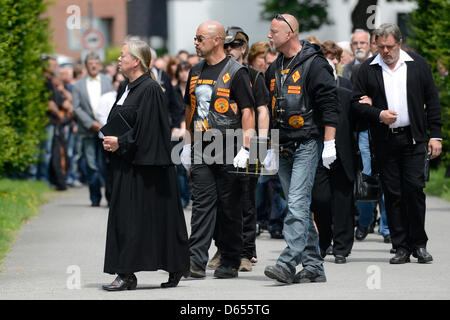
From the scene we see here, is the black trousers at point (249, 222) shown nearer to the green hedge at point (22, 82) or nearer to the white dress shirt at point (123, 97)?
the white dress shirt at point (123, 97)

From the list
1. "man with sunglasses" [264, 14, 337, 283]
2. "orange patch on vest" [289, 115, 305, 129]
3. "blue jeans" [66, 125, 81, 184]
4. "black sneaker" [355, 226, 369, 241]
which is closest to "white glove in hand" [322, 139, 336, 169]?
"man with sunglasses" [264, 14, 337, 283]

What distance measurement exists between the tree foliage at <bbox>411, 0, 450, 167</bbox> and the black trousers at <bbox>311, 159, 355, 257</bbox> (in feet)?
16.3

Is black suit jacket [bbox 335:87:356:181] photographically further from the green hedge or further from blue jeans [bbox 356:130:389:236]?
the green hedge

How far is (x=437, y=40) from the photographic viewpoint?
16.4 meters

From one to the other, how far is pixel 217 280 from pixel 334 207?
2.06 m

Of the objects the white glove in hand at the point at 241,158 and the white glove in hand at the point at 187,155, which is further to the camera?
the white glove in hand at the point at 187,155

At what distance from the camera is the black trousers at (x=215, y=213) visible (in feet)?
31.5

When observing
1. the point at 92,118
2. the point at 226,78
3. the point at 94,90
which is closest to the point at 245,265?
the point at 226,78

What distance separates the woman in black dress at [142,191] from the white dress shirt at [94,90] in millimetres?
7716

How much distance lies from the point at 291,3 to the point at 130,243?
104 ft

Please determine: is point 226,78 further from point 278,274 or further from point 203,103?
point 278,274

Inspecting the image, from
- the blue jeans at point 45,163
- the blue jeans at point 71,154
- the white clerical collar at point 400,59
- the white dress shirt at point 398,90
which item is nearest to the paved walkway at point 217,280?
the white dress shirt at point 398,90

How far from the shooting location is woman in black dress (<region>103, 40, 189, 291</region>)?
881 cm

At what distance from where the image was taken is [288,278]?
8.97m
